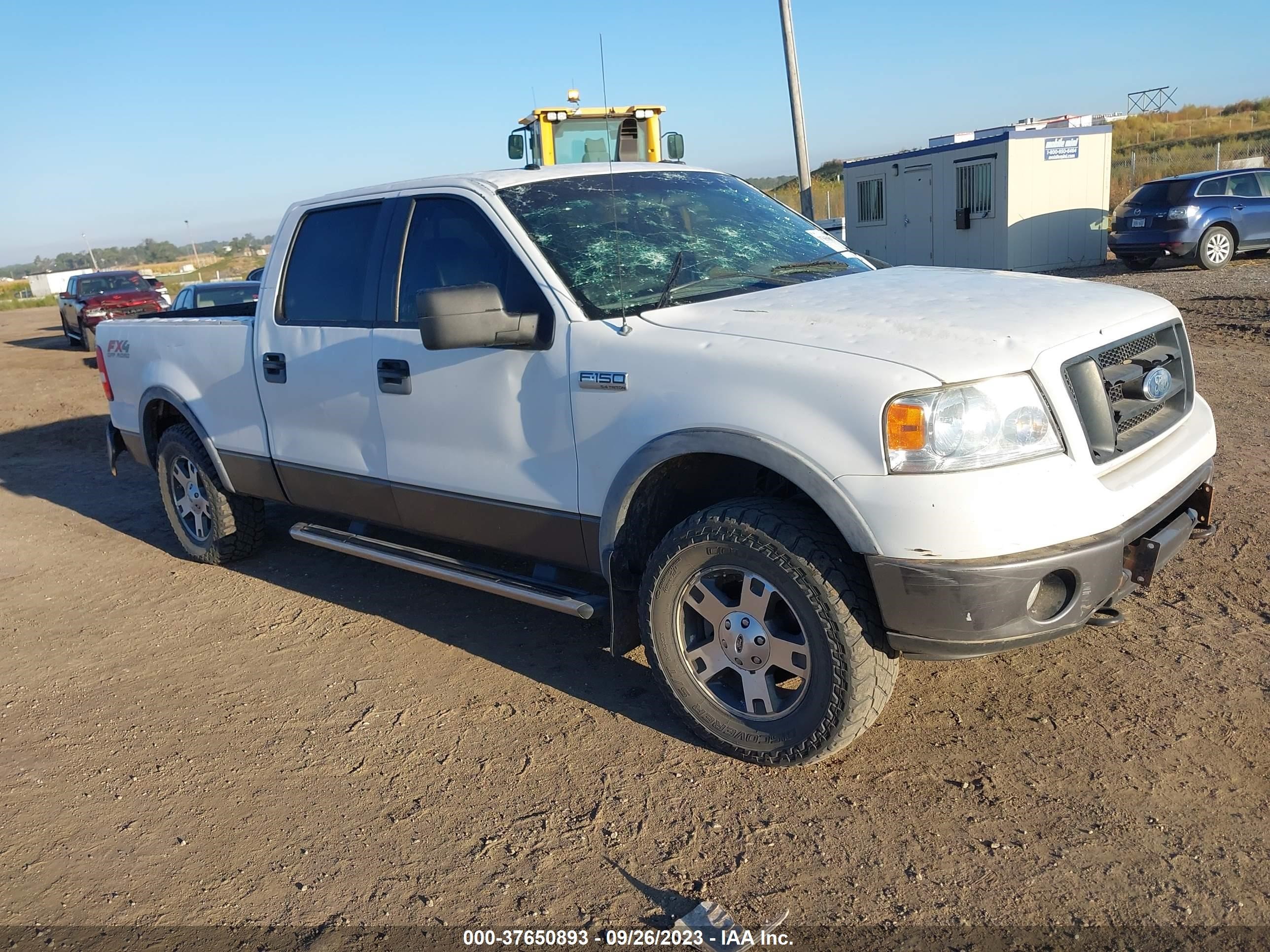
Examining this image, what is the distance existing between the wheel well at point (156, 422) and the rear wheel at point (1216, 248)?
1697 cm

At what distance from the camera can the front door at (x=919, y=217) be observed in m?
20.7

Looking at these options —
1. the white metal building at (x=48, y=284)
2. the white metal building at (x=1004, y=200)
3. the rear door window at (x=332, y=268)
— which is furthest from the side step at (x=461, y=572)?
the white metal building at (x=48, y=284)

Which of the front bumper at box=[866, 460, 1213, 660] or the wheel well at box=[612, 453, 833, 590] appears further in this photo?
the wheel well at box=[612, 453, 833, 590]

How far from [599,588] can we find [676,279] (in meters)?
1.35

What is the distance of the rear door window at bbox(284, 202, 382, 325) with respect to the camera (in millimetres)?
4734

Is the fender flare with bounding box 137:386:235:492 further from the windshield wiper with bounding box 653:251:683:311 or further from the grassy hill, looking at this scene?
the grassy hill

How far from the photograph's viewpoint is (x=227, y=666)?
480 cm

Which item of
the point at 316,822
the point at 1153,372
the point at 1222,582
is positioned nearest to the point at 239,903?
the point at 316,822

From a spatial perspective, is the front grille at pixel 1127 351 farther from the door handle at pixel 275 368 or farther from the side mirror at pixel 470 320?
the door handle at pixel 275 368

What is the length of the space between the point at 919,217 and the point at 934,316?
1886 cm

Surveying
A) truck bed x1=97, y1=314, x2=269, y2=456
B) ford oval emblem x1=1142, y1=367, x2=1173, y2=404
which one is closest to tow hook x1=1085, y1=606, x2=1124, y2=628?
ford oval emblem x1=1142, y1=367, x2=1173, y2=404

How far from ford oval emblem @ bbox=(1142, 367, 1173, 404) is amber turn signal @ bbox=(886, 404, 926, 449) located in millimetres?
1029

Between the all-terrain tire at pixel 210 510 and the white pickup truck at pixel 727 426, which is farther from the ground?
the white pickup truck at pixel 727 426

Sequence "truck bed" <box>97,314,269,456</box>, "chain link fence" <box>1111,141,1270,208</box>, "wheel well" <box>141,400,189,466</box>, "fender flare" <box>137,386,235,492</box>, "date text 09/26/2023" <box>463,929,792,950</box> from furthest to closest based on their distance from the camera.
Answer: "chain link fence" <box>1111,141,1270,208</box> → "wheel well" <box>141,400,189,466</box> → "fender flare" <box>137,386,235,492</box> → "truck bed" <box>97,314,269,456</box> → "date text 09/26/2023" <box>463,929,792,950</box>
